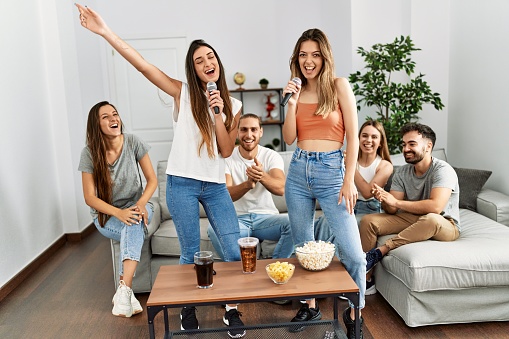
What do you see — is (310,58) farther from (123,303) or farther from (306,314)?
(123,303)

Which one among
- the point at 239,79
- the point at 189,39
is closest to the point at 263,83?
the point at 239,79

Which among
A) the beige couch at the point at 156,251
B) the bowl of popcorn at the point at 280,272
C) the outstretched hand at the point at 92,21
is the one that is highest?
the outstretched hand at the point at 92,21

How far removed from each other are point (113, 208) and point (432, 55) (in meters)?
3.19

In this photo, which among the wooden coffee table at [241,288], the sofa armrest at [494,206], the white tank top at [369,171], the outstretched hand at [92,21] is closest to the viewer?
the wooden coffee table at [241,288]

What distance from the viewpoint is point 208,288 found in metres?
1.89

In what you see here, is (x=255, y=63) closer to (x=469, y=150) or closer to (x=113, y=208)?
(x=469, y=150)

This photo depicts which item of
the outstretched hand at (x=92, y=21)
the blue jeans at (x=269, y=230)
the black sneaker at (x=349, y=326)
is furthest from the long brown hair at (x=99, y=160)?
the black sneaker at (x=349, y=326)

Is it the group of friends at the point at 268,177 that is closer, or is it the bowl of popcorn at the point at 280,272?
the bowl of popcorn at the point at 280,272

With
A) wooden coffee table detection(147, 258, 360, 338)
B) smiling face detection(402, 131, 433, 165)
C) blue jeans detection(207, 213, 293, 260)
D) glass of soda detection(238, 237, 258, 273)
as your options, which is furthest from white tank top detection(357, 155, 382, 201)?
glass of soda detection(238, 237, 258, 273)

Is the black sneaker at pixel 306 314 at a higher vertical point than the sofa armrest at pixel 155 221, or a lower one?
lower

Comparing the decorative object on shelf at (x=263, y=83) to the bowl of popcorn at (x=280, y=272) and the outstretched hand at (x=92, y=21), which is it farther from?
the bowl of popcorn at (x=280, y=272)

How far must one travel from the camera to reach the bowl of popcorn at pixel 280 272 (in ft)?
6.13

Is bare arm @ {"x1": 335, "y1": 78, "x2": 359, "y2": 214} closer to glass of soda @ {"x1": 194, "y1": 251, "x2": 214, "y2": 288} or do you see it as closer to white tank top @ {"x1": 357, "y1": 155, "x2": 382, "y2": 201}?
glass of soda @ {"x1": 194, "y1": 251, "x2": 214, "y2": 288}

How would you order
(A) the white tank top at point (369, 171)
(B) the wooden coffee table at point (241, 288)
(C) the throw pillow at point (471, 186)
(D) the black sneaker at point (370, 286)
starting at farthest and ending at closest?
(C) the throw pillow at point (471, 186) < (A) the white tank top at point (369, 171) < (D) the black sneaker at point (370, 286) < (B) the wooden coffee table at point (241, 288)
